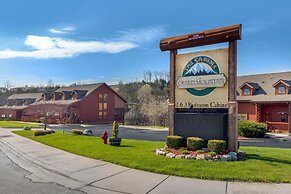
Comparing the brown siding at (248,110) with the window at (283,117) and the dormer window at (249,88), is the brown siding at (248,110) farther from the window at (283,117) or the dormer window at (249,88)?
the window at (283,117)

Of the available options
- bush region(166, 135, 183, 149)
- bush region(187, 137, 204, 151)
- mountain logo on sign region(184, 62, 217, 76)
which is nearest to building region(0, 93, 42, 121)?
bush region(166, 135, 183, 149)

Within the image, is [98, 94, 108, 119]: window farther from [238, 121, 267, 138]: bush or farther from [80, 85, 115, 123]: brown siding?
[238, 121, 267, 138]: bush

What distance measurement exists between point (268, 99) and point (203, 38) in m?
23.9

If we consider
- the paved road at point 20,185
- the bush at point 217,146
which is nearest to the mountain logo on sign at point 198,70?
the bush at point 217,146

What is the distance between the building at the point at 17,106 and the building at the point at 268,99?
4812 cm

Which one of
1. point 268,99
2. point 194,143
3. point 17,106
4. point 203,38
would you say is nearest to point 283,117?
point 268,99

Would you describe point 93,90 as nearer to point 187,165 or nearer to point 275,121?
point 275,121

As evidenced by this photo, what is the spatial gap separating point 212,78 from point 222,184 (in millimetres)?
5656

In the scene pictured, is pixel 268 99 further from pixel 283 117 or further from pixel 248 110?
pixel 248 110

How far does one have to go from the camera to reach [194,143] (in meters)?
11.4

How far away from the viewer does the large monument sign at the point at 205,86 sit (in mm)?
11391

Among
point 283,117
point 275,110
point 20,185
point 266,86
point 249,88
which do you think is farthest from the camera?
point 249,88

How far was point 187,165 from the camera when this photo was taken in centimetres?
942

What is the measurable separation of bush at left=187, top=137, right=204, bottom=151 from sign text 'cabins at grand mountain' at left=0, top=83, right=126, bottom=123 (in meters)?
37.0
